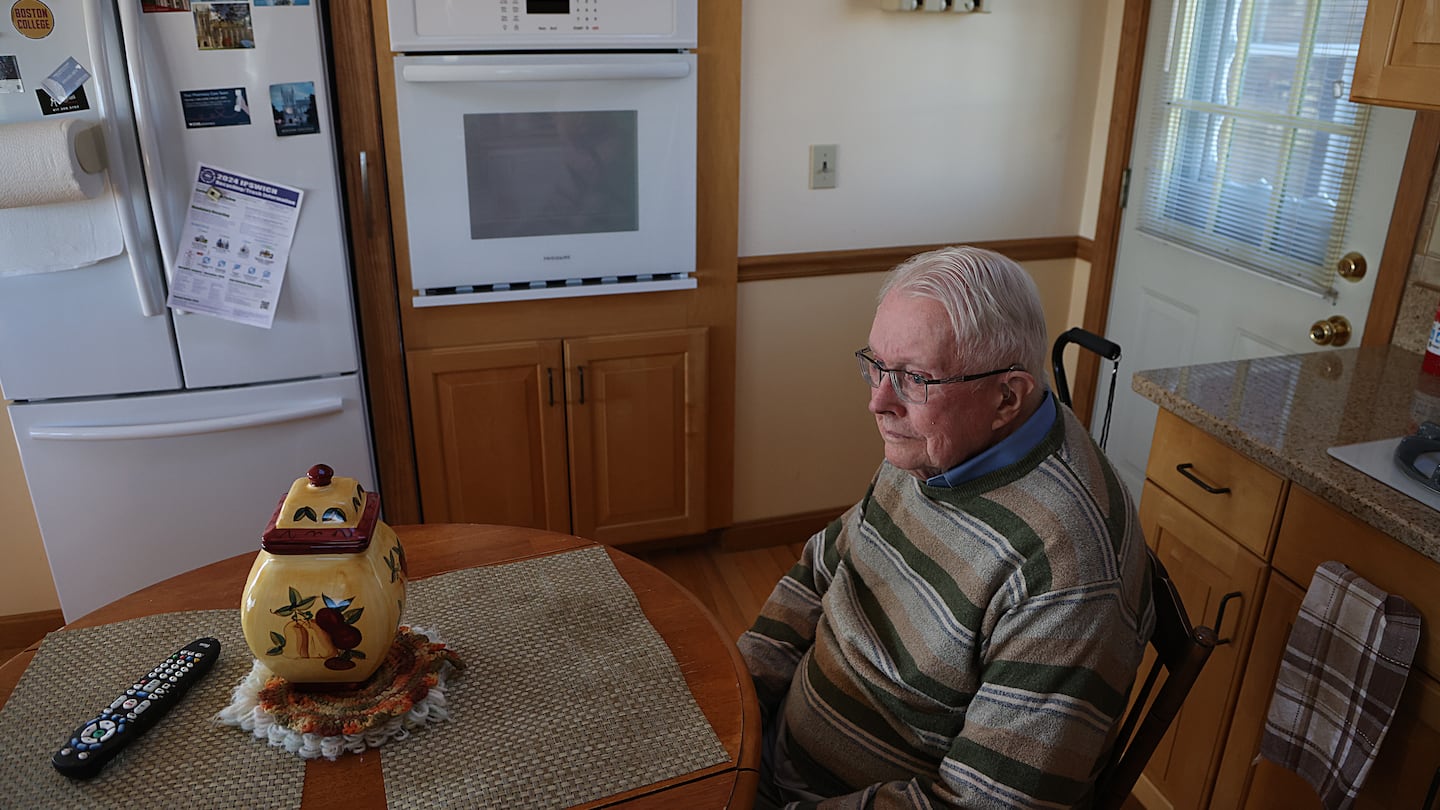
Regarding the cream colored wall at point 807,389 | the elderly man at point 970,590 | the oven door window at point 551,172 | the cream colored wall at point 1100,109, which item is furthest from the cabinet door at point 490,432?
the cream colored wall at point 1100,109

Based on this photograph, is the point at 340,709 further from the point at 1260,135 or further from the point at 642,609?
the point at 1260,135

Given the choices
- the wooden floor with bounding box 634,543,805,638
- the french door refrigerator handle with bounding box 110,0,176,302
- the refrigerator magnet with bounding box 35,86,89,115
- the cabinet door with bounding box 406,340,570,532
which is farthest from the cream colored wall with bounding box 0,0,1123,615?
the refrigerator magnet with bounding box 35,86,89,115

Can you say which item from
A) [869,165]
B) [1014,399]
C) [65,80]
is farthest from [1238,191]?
[65,80]

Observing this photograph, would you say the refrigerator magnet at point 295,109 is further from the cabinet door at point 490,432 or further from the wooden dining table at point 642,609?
the wooden dining table at point 642,609

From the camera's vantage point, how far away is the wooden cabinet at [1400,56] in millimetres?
1564

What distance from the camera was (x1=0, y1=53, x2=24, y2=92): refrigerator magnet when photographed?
189 cm

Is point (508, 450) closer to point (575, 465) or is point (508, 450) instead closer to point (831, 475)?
point (575, 465)

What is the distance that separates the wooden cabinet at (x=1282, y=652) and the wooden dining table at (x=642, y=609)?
885 millimetres

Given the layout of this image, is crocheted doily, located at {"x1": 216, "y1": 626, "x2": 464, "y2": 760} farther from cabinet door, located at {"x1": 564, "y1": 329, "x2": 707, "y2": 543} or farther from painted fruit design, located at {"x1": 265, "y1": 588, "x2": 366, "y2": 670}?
cabinet door, located at {"x1": 564, "y1": 329, "x2": 707, "y2": 543}

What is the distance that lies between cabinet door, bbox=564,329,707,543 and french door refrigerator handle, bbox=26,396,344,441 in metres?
0.60

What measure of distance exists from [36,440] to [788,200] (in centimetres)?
180

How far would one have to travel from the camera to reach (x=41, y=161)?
Answer: 1863mm

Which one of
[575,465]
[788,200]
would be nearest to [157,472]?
[575,465]

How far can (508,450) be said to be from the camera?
2590mm
